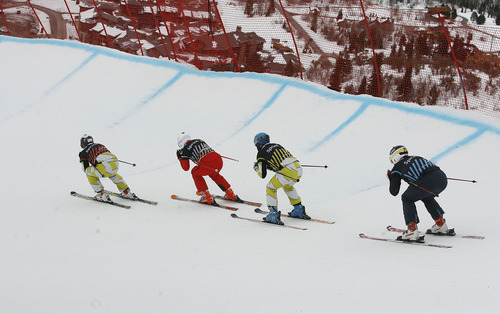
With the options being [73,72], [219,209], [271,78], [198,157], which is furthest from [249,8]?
[219,209]

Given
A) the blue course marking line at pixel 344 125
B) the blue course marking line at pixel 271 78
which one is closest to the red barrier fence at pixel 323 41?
the blue course marking line at pixel 271 78

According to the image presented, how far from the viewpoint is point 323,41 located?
11.6m

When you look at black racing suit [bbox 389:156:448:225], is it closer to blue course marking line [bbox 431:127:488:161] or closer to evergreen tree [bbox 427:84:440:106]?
blue course marking line [bbox 431:127:488:161]

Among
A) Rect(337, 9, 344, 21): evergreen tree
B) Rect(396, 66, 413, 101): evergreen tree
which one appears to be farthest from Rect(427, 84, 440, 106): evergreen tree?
Rect(337, 9, 344, 21): evergreen tree

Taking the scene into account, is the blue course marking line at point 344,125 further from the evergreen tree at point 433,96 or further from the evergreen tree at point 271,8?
the evergreen tree at point 271,8

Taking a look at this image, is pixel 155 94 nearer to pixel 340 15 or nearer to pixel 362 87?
pixel 340 15

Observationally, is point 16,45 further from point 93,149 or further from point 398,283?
point 398,283

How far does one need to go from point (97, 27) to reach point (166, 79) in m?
3.86

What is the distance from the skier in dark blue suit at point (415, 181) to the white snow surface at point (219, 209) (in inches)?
13.4

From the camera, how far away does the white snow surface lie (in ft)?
17.3

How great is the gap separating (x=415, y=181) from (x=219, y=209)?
3.50 m

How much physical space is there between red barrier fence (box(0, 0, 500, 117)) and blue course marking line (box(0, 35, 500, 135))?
0.64 ft

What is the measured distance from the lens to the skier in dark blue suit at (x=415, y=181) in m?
6.19

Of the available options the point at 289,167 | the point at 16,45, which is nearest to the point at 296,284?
the point at 289,167
